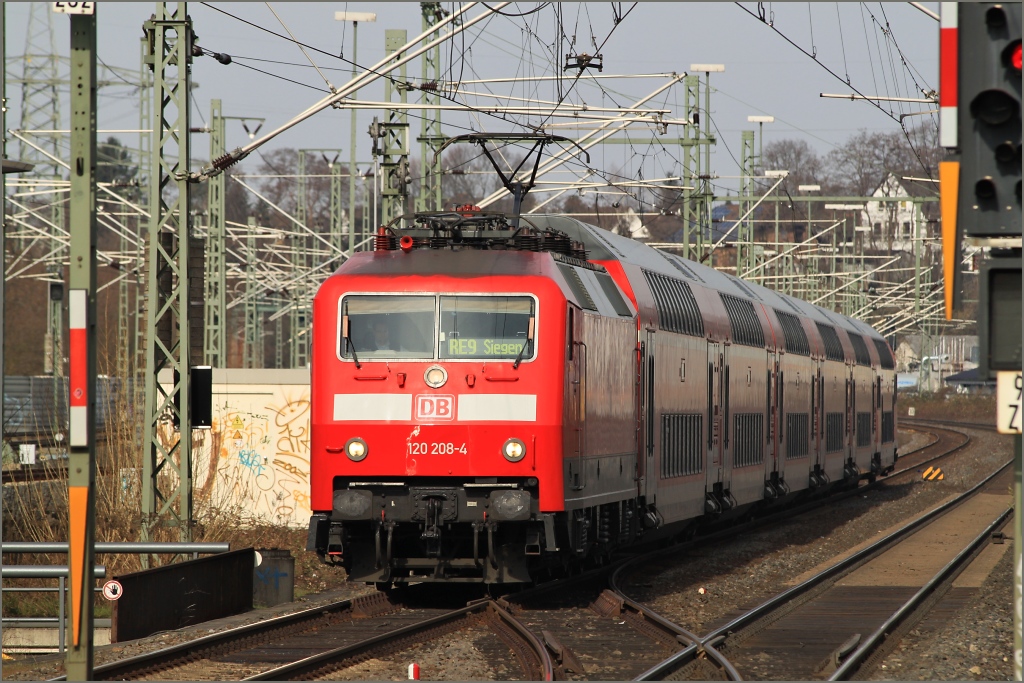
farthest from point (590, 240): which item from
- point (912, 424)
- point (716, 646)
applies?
point (912, 424)

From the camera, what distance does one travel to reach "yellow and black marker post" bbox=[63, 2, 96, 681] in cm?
686

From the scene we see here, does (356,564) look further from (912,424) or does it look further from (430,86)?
(912,424)

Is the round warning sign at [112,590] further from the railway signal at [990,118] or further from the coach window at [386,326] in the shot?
the railway signal at [990,118]

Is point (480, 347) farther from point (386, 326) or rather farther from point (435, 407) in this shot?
point (386, 326)

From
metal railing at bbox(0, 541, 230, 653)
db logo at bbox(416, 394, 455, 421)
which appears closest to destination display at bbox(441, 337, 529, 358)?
db logo at bbox(416, 394, 455, 421)

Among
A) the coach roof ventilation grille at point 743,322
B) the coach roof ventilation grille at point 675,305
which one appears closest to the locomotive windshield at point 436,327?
the coach roof ventilation grille at point 675,305

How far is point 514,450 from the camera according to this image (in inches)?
507

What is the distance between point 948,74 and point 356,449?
319 inches

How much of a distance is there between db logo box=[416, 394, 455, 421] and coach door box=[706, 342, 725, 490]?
776 centimetres

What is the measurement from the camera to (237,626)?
496 inches

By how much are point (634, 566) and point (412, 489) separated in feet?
19.3

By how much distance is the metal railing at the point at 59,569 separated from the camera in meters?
12.3

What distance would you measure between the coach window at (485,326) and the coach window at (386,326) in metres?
0.16

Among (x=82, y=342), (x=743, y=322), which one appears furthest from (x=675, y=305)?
(x=82, y=342)
